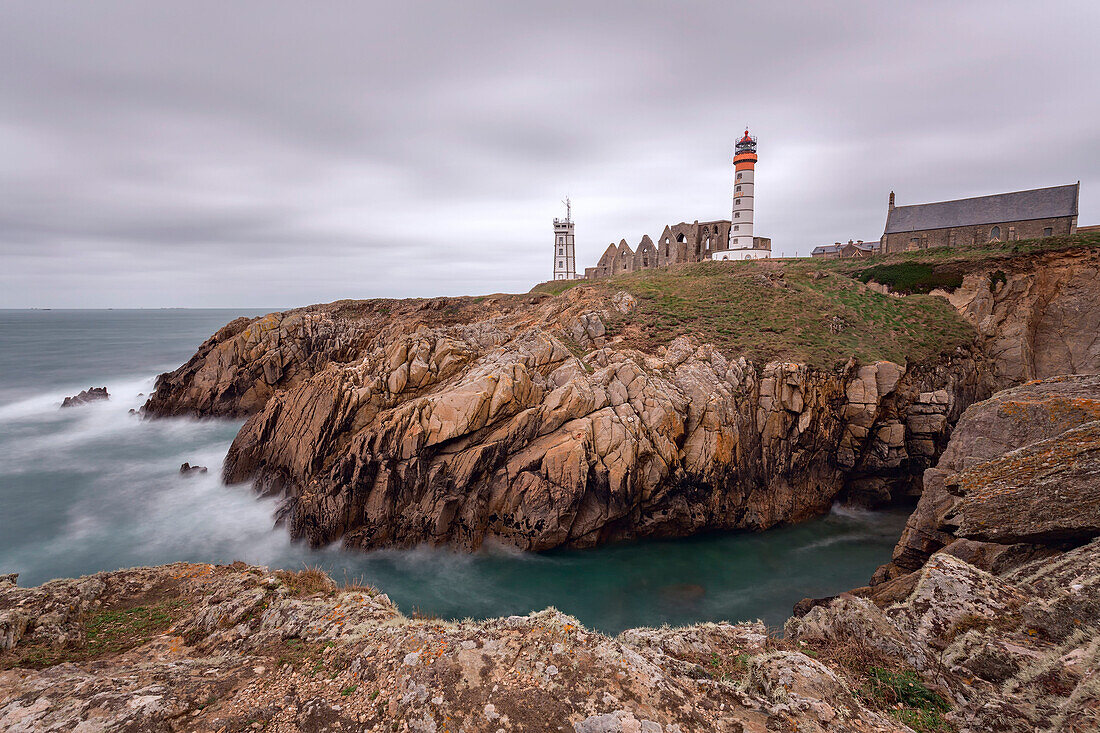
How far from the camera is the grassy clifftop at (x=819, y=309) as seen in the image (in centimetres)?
2400

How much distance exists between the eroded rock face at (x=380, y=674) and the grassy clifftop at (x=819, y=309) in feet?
58.9

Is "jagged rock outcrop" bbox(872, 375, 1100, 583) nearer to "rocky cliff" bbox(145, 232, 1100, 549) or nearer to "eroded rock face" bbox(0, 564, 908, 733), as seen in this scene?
"eroded rock face" bbox(0, 564, 908, 733)

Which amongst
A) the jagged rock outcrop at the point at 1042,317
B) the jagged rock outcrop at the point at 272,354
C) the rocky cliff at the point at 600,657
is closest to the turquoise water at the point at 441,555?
the jagged rock outcrop at the point at 272,354

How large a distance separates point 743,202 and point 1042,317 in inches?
964

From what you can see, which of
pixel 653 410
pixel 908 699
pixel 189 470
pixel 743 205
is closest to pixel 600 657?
pixel 908 699

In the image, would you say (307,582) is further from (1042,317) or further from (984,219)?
(984,219)

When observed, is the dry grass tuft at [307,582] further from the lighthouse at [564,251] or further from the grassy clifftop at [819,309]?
the lighthouse at [564,251]

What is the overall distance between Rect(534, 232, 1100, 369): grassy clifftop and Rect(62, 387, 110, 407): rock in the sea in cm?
5055

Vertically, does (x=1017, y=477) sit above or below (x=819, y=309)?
below

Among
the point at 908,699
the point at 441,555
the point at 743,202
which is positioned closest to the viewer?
the point at 908,699

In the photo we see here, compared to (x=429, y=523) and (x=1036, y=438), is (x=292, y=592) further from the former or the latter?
(x=1036, y=438)

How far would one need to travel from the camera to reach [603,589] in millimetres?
16953

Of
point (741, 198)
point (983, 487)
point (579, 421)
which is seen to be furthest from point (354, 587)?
point (741, 198)

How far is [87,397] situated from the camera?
43.2 meters
